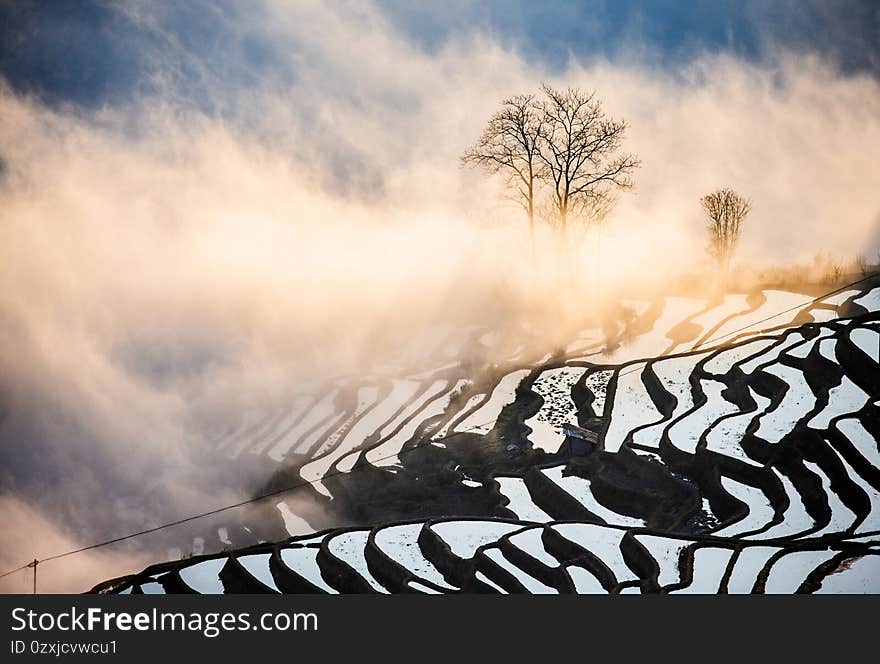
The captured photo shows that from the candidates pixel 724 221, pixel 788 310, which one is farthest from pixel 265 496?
pixel 724 221

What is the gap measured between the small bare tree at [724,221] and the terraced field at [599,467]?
7897 mm

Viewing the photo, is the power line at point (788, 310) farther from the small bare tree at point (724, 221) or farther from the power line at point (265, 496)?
the small bare tree at point (724, 221)

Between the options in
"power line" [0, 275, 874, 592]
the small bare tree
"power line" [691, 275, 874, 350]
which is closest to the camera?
"power line" [0, 275, 874, 592]

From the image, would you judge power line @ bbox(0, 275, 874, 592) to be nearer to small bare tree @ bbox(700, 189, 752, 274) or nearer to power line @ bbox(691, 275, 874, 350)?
power line @ bbox(691, 275, 874, 350)

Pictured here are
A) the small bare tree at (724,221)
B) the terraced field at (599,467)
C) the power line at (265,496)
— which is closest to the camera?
the terraced field at (599,467)

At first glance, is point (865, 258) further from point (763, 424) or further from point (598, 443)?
point (598, 443)

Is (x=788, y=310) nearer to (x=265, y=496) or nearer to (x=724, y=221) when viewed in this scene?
(x=724, y=221)

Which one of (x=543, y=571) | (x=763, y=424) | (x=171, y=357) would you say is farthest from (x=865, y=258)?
(x=171, y=357)

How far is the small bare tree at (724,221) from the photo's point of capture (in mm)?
57188

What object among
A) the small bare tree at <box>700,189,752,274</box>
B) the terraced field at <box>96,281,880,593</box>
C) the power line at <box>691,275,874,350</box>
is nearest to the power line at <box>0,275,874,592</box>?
the power line at <box>691,275,874,350</box>

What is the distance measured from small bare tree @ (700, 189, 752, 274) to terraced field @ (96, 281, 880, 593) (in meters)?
7.90

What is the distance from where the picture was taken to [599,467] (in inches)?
1315

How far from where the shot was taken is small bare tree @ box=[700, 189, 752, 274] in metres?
57.2

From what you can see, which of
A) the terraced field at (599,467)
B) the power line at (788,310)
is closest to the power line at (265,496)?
the power line at (788,310)
